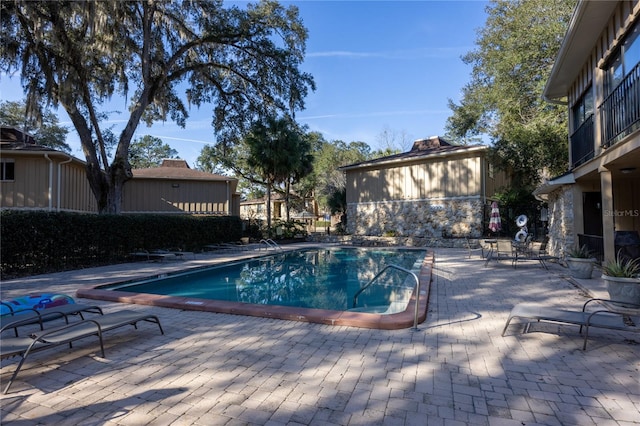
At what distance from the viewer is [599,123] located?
7.76 meters

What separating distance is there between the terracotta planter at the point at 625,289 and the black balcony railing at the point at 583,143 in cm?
519

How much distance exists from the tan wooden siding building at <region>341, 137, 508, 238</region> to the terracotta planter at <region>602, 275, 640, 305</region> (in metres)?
14.0

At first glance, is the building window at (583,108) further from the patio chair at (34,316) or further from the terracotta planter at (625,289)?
the patio chair at (34,316)

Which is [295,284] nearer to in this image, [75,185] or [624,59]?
[624,59]

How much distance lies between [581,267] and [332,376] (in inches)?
277

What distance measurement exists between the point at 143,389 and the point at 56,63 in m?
15.7

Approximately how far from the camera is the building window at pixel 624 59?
621 cm

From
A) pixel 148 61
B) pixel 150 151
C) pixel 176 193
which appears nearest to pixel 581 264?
pixel 148 61

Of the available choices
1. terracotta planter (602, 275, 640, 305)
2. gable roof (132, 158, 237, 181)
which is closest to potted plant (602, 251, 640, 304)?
terracotta planter (602, 275, 640, 305)

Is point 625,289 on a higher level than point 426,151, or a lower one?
lower

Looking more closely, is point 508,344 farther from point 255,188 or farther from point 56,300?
point 255,188

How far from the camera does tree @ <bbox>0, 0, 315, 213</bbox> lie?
504 inches

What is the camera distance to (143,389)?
289cm

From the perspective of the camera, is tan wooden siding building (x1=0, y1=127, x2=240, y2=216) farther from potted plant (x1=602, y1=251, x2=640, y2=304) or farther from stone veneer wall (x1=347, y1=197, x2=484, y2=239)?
potted plant (x1=602, y1=251, x2=640, y2=304)
